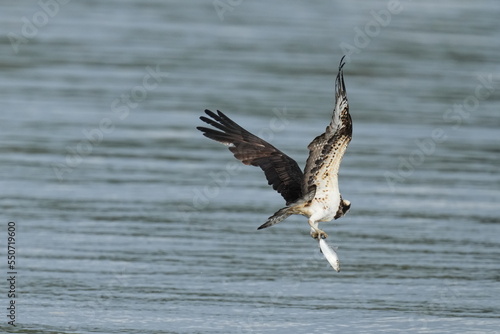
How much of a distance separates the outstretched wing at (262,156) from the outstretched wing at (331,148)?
360mm

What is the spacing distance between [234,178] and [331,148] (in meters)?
5.62

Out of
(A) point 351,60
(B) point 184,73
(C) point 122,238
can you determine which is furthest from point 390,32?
(C) point 122,238

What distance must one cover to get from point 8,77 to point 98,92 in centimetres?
178

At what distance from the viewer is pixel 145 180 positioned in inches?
520

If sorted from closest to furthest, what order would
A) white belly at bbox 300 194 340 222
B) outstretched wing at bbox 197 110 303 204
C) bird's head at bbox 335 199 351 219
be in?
1. white belly at bbox 300 194 340 222
2. bird's head at bbox 335 199 351 219
3. outstretched wing at bbox 197 110 303 204

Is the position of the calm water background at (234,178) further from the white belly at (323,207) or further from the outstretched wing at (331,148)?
the outstretched wing at (331,148)

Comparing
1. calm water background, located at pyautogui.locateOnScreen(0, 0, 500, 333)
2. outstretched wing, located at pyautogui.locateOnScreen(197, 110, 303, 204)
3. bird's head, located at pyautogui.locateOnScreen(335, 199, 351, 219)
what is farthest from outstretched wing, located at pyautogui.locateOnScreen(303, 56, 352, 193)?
calm water background, located at pyautogui.locateOnScreen(0, 0, 500, 333)

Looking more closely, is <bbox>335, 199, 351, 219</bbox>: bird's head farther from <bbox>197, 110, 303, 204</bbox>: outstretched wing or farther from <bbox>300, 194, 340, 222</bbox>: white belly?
<bbox>197, 110, 303, 204</bbox>: outstretched wing

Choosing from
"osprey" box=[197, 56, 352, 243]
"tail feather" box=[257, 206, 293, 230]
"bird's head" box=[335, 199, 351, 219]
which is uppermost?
"osprey" box=[197, 56, 352, 243]

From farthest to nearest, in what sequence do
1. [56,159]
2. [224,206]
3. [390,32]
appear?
[390,32]
[56,159]
[224,206]

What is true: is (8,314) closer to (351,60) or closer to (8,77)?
(8,77)

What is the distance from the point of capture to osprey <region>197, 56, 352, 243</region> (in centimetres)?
814

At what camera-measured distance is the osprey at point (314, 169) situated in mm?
8141

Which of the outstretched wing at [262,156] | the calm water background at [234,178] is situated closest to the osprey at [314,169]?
the outstretched wing at [262,156]
